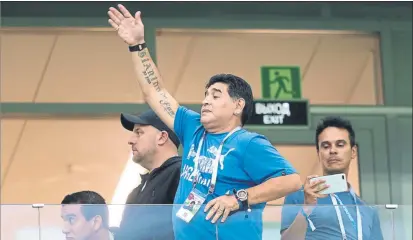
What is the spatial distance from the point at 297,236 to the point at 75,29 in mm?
4499

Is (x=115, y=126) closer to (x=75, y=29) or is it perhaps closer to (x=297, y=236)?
(x=75, y=29)

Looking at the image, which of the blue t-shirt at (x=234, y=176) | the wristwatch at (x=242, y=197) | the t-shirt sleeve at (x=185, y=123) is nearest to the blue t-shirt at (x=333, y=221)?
the blue t-shirt at (x=234, y=176)

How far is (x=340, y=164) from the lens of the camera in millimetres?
6555

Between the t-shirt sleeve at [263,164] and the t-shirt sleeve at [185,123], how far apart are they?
0.42 metres

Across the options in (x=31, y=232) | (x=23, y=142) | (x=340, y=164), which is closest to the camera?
(x=31, y=232)

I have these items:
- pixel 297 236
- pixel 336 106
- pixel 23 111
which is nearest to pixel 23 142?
pixel 23 111

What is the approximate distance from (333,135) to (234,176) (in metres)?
1.45

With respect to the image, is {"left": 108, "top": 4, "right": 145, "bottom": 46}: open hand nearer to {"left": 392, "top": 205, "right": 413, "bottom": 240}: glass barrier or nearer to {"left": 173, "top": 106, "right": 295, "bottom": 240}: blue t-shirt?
{"left": 173, "top": 106, "right": 295, "bottom": 240}: blue t-shirt

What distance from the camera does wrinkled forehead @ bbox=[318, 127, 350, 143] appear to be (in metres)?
6.70

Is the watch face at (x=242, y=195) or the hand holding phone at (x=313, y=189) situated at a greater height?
the hand holding phone at (x=313, y=189)

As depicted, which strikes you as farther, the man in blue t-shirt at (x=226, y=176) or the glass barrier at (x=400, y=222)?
the glass barrier at (x=400, y=222)

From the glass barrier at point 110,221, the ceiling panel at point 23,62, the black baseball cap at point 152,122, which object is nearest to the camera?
the glass barrier at point 110,221

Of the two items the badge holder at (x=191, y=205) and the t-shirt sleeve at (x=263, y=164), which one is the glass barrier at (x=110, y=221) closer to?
the badge holder at (x=191, y=205)

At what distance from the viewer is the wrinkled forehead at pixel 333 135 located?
670 cm
